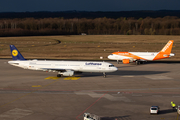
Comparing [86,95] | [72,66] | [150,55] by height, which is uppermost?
[150,55]

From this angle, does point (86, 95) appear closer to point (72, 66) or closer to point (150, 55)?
point (72, 66)

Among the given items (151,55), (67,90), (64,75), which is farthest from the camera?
(151,55)

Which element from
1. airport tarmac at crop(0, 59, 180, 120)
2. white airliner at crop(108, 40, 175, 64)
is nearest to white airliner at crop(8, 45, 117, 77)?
airport tarmac at crop(0, 59, 180, 120)

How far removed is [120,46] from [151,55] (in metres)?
48.2

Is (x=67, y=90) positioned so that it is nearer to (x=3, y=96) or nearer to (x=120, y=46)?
(x=3, y=96)

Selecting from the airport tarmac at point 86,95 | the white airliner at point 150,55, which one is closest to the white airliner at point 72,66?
the airport tarmac at point 86,95

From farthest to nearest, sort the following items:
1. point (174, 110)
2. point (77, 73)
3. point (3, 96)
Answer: point (77, 73)
point (3, 96)
point (174, 110)

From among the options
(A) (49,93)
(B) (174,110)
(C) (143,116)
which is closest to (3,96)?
(A) (49,93)

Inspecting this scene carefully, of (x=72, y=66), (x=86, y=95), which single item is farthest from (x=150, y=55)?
(x=86, y=95)

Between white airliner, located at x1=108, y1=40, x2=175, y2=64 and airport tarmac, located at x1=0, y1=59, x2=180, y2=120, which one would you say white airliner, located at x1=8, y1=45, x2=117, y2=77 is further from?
white airliner, located at x1=108, y1=40, x2=175, y2=64

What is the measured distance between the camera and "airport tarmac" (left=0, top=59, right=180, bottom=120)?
32375 mm

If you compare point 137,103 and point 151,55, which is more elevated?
point 151,55

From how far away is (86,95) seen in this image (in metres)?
42.1

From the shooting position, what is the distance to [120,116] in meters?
31.4
